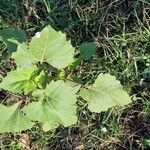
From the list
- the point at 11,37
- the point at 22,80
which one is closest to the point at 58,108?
the point at 22,80

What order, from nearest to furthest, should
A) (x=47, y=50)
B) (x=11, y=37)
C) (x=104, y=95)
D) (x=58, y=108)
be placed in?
1. (x=58, y=108)
2. (x=47, y=50)
3. (x=104, y=95)
4. (x=11, y=37)

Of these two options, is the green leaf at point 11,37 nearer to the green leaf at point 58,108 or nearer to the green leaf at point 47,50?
the green leaf at point 47,50

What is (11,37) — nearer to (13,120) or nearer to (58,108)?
(13,120)

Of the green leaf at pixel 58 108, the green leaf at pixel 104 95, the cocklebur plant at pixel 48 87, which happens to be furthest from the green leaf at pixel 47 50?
the green leaf at pixel 104 95

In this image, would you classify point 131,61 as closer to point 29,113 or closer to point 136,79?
point 136,79

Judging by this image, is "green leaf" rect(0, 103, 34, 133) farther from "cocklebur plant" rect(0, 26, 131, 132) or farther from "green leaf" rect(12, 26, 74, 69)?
"green leaf" rect(12, 26, 74, 69)

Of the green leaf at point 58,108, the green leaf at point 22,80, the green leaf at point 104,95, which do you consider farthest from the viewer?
the green leaf at point 104,95

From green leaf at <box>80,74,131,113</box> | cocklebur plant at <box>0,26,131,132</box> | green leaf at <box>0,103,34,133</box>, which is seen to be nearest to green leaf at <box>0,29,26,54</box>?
cocklebur plant at <box>0,26,131,132</box>
